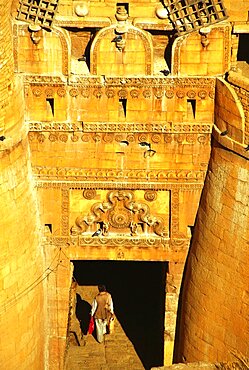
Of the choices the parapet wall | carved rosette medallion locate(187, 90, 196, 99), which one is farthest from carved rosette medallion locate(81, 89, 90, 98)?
the parapet wall

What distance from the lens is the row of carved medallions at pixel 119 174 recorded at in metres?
14.4

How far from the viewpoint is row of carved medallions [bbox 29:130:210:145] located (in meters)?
14.2

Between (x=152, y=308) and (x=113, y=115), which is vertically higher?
(x=113, y=115)

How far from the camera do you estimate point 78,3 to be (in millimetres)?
13898

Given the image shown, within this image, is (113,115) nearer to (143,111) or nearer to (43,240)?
(143,111)

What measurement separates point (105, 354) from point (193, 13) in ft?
19.9

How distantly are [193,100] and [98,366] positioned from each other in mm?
4916

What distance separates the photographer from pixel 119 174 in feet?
47.4

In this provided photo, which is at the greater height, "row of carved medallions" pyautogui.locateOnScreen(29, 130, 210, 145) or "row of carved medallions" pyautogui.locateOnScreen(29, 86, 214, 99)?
"row of carved medallions" pyautogui.locateOnScreen(29, 86, 214, 99)

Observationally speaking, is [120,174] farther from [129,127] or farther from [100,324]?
[100,324]

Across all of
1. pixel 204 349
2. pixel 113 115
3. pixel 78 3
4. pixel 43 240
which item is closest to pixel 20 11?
pixel 78 3

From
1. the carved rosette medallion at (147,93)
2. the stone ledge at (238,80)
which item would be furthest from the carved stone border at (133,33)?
the stone ledge at (238,80)

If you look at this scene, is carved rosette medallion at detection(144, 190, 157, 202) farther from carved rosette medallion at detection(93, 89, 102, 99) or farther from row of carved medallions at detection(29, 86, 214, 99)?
carved rosette medallion at detection(93, 89, 102, 99)

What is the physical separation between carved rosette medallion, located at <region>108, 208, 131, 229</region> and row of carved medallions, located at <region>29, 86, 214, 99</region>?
71.8 inches
